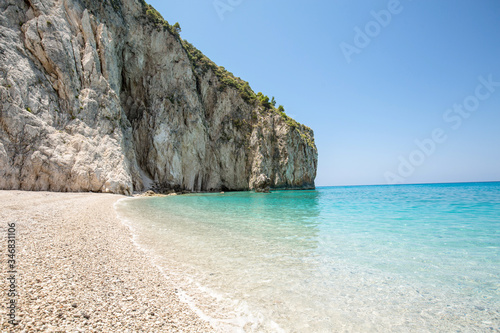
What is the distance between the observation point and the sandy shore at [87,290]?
278 centimetres

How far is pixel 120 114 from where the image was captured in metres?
35.8

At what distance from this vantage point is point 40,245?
5.52 metres

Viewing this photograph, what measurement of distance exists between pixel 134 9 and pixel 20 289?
Answer: 57110 millimetres

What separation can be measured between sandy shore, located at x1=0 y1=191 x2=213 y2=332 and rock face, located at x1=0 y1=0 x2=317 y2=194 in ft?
77.9

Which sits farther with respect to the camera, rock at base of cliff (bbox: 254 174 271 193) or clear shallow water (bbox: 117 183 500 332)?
rock at base of cliff (bbox: 254 174 271 193)

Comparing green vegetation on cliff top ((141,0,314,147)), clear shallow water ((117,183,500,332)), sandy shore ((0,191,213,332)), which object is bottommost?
clear shallow water ((117,183,500,332))

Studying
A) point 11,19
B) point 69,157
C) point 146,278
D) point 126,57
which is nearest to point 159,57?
point 126,57

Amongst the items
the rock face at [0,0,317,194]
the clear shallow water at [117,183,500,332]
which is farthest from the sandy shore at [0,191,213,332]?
the rock face at [0,0,317,194]

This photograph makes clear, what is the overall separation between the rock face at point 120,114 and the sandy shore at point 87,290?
77.9 ft

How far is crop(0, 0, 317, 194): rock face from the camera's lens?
24688 millimetres

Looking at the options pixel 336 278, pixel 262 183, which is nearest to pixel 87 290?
pixel 336 278

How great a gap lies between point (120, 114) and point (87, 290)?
123 feet

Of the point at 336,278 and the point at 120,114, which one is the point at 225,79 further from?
the point at 336,278

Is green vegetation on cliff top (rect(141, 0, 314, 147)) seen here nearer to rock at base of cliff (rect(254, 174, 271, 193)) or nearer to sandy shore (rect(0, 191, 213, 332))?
rock at base of cliff (rect(254, 174, 271, 193))
